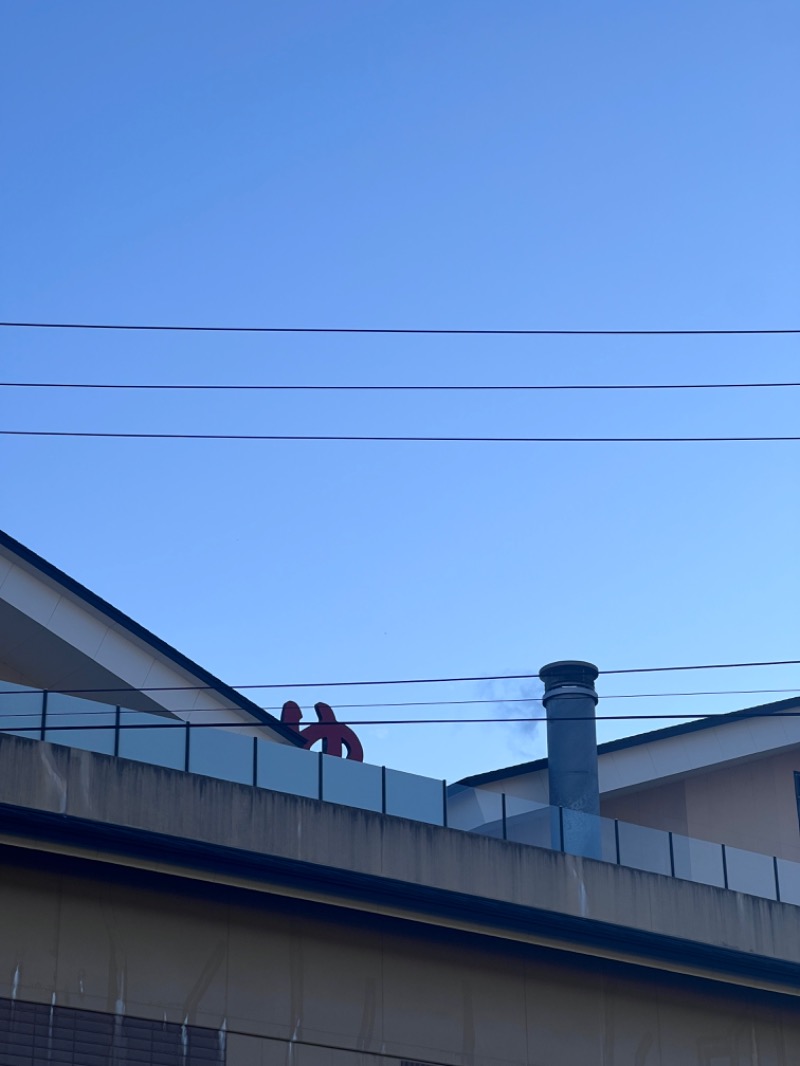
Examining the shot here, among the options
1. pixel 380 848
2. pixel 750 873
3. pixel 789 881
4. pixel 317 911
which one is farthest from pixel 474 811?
pixel 789 881

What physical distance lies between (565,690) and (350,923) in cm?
940

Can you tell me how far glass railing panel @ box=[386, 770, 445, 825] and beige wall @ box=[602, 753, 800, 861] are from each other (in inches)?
359

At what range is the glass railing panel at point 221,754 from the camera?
23.3m

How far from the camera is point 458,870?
2419cm

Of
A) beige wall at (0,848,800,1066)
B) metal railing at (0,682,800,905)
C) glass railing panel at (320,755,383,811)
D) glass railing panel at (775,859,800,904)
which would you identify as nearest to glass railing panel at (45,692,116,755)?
metal railing at (0,682,800,905)

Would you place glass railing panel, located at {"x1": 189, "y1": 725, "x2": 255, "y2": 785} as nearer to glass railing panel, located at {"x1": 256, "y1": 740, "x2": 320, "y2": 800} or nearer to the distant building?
the distant building

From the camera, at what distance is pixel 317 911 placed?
76.2ft

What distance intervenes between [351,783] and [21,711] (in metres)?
4.86

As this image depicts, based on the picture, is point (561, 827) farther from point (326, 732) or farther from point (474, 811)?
point (326, 732)

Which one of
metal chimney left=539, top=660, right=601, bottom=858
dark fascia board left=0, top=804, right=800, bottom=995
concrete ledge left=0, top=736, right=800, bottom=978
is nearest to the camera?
dark fascia board left=0, top=804, right=800, bottom=995

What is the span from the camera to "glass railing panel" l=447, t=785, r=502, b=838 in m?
25.6

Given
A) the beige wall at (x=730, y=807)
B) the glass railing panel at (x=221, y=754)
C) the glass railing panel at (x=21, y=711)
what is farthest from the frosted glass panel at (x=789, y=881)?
the glass railing panel at (x=21, y=711)

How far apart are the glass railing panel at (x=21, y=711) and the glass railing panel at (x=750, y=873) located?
1181 cm

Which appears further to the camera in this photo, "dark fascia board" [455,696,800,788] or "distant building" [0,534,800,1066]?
"dark fascia board" [455,696,800,788]
